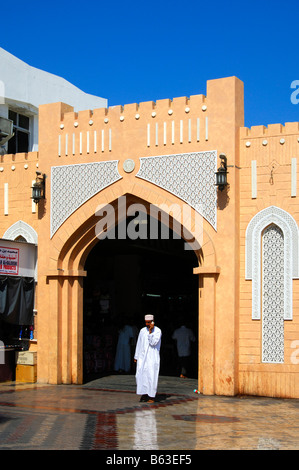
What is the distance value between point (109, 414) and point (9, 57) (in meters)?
15.5

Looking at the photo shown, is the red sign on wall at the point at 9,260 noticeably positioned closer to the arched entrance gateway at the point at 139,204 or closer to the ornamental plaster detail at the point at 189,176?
the arched entrance gateway at the point at 139,204

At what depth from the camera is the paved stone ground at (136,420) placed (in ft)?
27.2

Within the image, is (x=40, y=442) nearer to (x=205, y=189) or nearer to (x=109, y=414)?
(x=109, y=414)

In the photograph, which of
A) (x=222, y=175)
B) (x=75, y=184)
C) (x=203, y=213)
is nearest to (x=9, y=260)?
(x=75, y=184)

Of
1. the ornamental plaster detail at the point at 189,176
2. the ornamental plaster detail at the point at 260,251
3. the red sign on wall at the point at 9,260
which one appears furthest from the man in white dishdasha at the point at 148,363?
the red sign on wall at the point at 9,260

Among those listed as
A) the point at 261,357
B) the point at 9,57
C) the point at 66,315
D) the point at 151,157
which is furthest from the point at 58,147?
the point at 9,57

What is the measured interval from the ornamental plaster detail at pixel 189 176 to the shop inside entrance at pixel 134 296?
3.75 metres

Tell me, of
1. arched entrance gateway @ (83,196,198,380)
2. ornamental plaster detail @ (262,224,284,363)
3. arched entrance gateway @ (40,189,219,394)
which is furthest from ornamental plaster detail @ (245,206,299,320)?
arched entrance gateway @ (83,196,198,380)

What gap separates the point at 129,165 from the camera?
13.8m

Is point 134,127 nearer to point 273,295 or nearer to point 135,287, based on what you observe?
point 273,295

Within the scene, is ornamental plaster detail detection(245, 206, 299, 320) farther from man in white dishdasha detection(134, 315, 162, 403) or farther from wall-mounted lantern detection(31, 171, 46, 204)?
wall-mounted lantern detection(31, 171, 46, 204)

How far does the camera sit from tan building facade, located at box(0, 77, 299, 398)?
1255 centimetres

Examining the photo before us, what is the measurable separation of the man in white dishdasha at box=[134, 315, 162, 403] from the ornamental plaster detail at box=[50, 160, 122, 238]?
342 centimetres

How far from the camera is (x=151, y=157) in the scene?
536 inches
